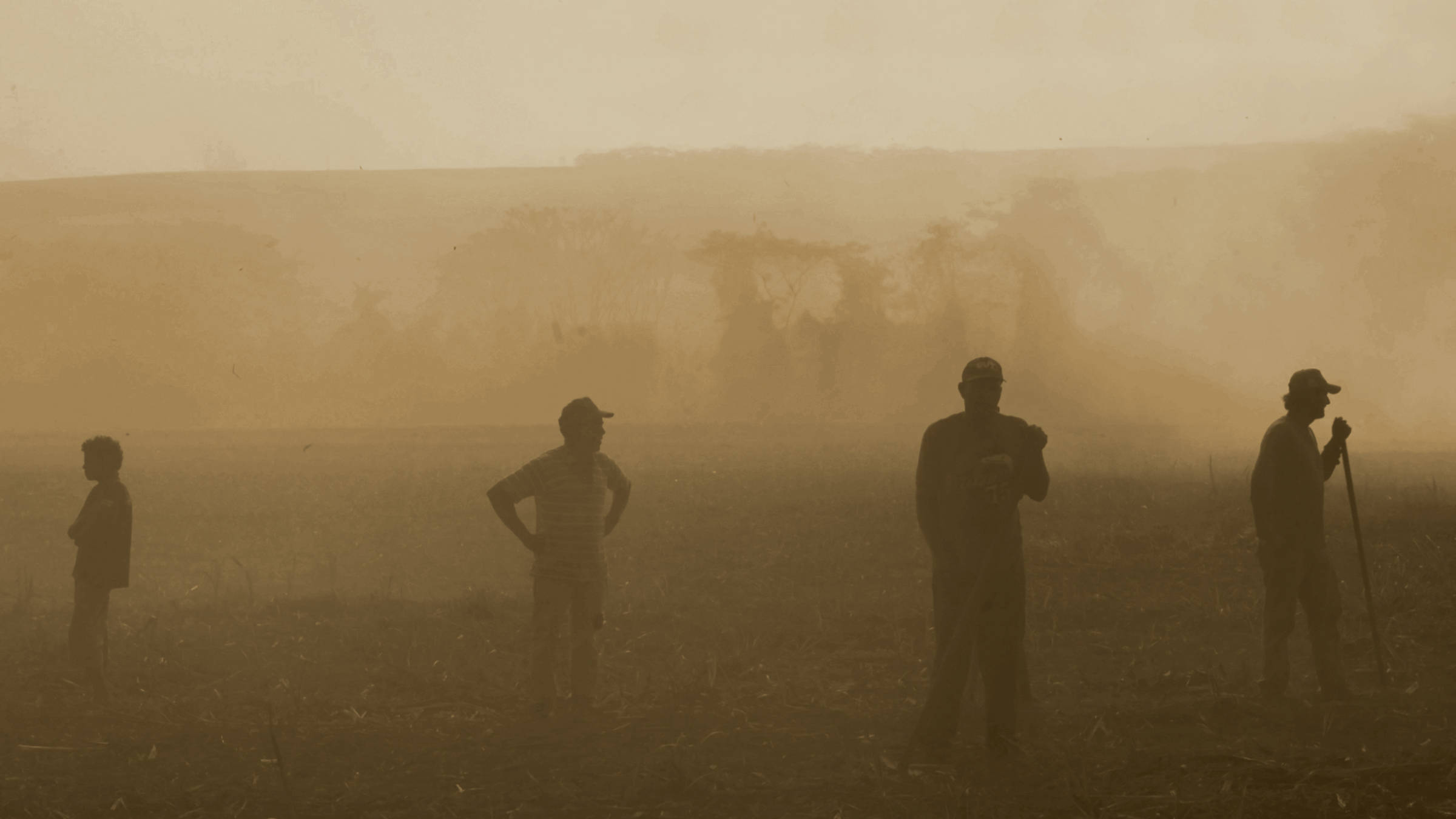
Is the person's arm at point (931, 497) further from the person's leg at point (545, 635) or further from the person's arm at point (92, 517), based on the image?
the person's arm at point (92, 517)

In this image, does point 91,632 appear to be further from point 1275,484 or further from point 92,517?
point 1275,484

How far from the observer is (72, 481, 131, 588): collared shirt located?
33.1 feet

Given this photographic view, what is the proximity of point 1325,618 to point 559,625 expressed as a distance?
5.34m

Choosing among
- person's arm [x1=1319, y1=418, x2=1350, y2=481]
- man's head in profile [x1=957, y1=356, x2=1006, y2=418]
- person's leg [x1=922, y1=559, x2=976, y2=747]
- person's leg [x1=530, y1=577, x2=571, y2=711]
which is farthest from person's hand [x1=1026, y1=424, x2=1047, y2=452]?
person's leg [x1=530, y1=577, x2=571, y2=711]

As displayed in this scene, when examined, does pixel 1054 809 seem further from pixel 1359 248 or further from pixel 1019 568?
pixel 1359 248

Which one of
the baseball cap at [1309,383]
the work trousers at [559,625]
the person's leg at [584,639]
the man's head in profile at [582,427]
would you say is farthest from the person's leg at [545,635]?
the baseball cap at [1309,383]

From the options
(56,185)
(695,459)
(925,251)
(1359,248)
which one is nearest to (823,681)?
(695,459)

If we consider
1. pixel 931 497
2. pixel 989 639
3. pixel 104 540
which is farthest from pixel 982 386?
pixel 104 540

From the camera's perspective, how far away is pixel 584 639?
9555 millimetres

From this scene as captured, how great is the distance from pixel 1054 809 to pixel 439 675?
604 cm

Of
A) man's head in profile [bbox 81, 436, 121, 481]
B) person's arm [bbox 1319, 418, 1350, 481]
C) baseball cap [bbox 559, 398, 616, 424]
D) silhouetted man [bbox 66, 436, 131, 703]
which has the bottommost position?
silhouetted man [bbox 66, 436, 131, 703]

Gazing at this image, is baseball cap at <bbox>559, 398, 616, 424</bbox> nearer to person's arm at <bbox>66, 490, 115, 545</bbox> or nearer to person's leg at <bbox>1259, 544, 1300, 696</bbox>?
person's arm at <bbox>66, 490, 115, 545</bbox>

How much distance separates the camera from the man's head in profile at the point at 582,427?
9367mm

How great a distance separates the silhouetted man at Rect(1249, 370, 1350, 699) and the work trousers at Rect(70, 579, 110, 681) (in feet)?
28.3
